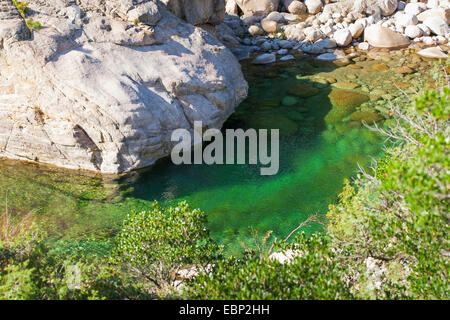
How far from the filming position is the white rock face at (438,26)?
22828 mm

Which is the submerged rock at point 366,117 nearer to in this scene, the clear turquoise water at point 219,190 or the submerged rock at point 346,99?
the submerged rock at point 346,99

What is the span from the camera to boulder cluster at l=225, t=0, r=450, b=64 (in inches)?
899

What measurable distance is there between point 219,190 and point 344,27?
15.7 metres

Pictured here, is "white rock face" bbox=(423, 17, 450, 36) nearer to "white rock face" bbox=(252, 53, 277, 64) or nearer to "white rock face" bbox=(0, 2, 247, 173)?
"white rock face" bbox=(252, 53, 277, 64)

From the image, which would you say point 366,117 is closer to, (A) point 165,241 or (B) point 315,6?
(A) point 165,241

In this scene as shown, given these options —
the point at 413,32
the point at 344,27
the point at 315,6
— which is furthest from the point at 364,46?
the point at 315,6

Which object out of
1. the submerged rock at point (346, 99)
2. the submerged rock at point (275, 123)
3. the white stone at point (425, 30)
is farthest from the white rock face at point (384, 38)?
the submerged rock at point (275, 123)

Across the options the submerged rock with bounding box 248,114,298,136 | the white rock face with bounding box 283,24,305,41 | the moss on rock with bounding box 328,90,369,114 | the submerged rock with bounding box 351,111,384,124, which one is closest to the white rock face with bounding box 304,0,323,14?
the white rock face with bounding box 283,24,305,41

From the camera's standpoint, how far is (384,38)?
22.8 metres

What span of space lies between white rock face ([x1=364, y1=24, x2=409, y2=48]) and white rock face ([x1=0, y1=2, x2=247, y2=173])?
1210 cm

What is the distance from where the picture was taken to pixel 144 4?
1552cm
